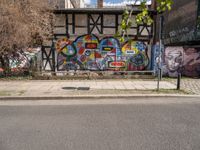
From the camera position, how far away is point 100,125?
4.66 meters

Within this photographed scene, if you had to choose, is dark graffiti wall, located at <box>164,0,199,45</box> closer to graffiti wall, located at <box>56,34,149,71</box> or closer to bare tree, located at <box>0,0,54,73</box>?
graffiti wall, located at <box>56,34,149,71</box>

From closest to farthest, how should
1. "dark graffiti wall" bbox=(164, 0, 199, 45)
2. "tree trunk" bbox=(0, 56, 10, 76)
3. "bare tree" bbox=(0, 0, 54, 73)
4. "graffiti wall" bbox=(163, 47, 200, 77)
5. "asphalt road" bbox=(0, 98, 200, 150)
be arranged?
1. "asphalt road" bbox=(0, 98, 200, 150)
2. "bare tree" bbox=(0, 0, 54, 73)
3. "tree trunk" bbox=(0, 56, 10, 76)
4. "graffiti wall" bbox=(163, 47, 200, 77)
5. "dark graffiti wall" bbox=(164, 0, 199, 45)

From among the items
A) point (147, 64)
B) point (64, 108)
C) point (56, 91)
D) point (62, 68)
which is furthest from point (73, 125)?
point (147, 64)

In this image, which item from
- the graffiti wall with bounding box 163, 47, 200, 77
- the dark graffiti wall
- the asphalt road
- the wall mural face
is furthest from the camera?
the dark graffiti wall

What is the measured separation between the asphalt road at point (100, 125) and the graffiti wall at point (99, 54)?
7.03 metres

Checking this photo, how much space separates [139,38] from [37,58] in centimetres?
780

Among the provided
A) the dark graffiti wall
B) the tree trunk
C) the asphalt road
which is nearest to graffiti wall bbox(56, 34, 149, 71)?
the tree trunk

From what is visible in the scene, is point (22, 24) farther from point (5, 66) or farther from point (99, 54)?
point (99, 54)

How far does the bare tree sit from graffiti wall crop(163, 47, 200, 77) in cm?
888

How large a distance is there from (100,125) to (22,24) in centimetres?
825

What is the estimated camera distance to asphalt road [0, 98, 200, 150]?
12.1ft

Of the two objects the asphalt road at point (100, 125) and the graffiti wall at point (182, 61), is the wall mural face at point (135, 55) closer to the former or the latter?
the graffiti wall at point (182, 61)

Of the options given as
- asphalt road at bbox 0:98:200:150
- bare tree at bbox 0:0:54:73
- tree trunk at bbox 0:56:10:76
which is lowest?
asphalt road at bbox 0:98:200:150

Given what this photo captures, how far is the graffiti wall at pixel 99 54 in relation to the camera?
13.5 meters
